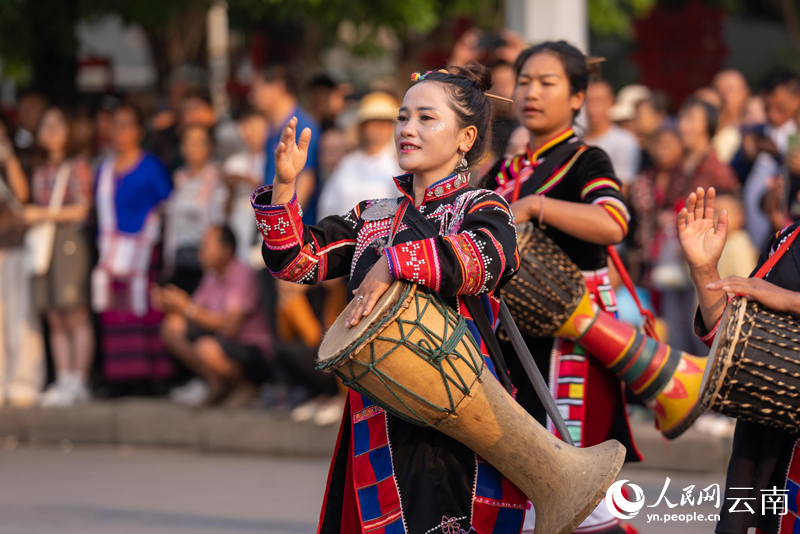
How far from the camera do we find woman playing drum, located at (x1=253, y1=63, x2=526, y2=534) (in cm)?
312

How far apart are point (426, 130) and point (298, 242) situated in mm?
484

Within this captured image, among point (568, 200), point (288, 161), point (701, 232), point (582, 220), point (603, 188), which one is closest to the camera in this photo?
point (288, 161)

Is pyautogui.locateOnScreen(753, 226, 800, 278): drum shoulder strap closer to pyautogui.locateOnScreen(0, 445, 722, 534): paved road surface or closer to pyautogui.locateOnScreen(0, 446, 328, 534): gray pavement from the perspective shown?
pyautogui.locateOnScreen(0, 445, 722, 534): paved road surface

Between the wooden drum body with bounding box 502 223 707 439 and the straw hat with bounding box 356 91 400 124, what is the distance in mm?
4121

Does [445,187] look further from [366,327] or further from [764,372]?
[764,372]

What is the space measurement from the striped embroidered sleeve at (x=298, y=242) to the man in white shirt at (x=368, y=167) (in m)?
4.40

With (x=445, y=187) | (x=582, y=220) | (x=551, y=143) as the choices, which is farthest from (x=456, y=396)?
(x=551, y=143)

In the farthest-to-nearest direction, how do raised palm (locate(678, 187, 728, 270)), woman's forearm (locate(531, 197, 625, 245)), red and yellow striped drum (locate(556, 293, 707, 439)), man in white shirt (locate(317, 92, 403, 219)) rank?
man in white shirt (locate(317, 92, 403, 219))
red and yellow striped drum (locate(556, 293, 707, 439))
woman's forearm (locate(531, 197, 625, 245))
raised palm (locate(678, 187, 728, 270))

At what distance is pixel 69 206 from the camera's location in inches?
368

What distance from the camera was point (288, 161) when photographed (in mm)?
3348

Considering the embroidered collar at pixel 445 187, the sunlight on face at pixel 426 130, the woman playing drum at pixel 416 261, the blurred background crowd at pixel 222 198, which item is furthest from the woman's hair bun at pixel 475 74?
the blurred background crowd at pixel 222 198

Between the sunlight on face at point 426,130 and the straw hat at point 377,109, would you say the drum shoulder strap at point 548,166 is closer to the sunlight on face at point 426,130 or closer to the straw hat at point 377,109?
the sunlight on face at point 426,130

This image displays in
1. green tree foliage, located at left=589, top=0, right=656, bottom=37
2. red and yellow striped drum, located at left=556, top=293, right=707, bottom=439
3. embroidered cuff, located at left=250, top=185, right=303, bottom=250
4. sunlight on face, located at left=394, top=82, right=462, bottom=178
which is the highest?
green tree foliage, located at left=589, top=0, right=656, bottom=37

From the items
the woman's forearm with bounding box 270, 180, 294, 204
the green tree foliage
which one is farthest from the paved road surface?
the green tree foliage
